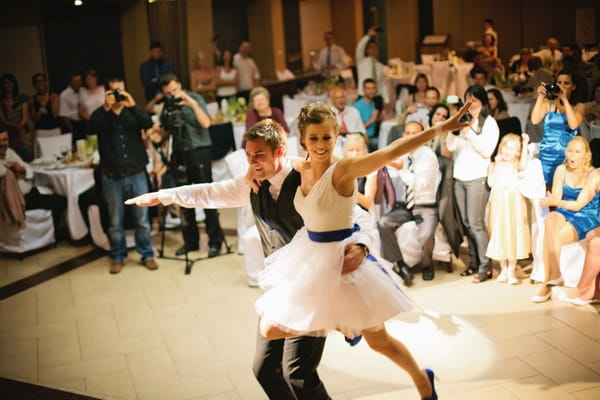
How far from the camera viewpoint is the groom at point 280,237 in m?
2.88

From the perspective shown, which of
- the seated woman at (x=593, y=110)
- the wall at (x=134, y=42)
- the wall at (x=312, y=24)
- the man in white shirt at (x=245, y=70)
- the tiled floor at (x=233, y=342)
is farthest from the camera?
the wall at (x=312, y=24)

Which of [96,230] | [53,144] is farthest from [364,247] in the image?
[53,144]

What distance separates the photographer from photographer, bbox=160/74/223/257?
6.09 metres

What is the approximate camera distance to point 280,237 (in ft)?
10.1

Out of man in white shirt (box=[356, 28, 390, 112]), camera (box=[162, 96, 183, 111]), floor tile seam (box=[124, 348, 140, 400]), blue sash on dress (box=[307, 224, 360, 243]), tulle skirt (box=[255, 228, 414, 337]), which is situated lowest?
floor tile seam (box=[124, 348, 140, 400])

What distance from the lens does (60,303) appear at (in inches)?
219

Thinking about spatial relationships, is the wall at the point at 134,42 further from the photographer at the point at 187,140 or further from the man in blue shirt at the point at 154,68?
the photographer at the point at 187,140

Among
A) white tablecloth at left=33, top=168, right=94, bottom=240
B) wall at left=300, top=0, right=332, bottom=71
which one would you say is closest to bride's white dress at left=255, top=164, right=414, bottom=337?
white tablecloth at left=33, top=168, right=94, bottom=240

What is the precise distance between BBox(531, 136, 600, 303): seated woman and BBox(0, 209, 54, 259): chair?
4.38 m

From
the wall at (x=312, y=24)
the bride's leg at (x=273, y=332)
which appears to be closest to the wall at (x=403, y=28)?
the wall at (x=312, y=24)

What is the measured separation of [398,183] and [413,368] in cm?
277

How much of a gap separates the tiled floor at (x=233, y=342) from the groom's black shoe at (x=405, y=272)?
7 centimetres

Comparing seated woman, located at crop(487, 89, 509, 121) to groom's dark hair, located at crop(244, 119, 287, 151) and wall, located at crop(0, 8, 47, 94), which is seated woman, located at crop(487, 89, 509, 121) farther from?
wall, located at crop(0, 8, 47, 94)

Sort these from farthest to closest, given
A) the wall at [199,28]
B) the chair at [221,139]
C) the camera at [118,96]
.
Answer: the wall at [199,28] → the chair at [221,139] → the camera at [118,96]
